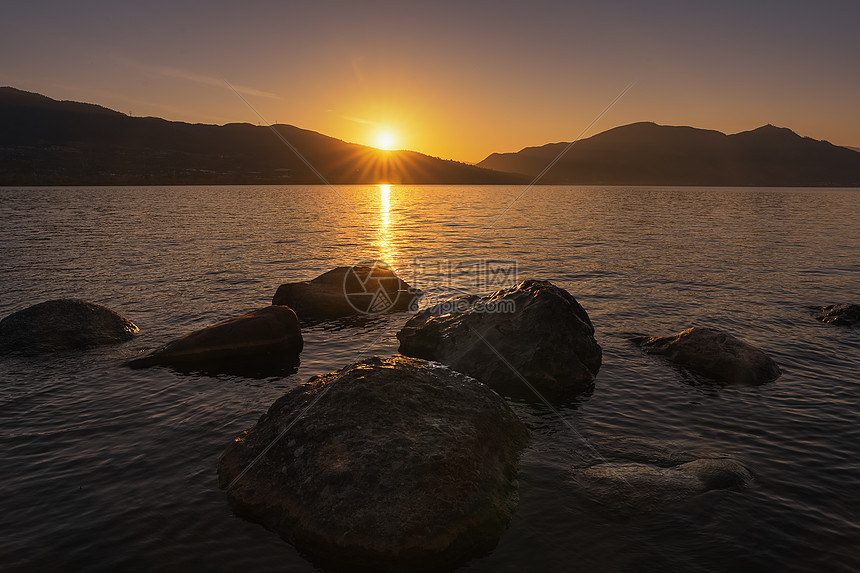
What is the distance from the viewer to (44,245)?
125ft

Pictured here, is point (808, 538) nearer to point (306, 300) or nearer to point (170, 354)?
point (170, 354)

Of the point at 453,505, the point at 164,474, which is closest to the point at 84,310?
the point at 164,474

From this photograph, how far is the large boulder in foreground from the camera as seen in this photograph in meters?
6.91

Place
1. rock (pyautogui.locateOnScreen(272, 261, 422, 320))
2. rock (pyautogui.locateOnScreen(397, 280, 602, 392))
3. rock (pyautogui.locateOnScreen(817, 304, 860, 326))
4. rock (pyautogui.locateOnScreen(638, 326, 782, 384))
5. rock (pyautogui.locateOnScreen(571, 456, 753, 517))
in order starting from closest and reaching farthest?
rock (pyautogui.locateOnScreen(571, 456, 753, 517)) < rock (pyautogui.locateOnScreen(397, 280, 602, 392)) < rock (pyautogui.locateOnScreen(638, 326, 782, 384)) < rock (pyautogui.locateOnScreen(817, 304, 860, 326)) < rock (pyautogui.locateOnScreen(272, 261, 422, 320))

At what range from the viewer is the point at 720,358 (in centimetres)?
1381

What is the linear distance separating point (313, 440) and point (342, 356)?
7.52 m

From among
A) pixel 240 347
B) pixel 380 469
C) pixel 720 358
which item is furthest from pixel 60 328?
pixel 720 358

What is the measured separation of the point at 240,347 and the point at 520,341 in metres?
8.38

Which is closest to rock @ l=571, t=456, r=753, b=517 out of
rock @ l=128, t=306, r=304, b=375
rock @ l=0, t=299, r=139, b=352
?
rock @ l=128, t=306, r=304, b=375

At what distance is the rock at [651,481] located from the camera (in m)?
8.11

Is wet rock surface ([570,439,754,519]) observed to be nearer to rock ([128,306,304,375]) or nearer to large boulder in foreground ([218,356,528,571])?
large boulder in foreground ([218,356,528,571])

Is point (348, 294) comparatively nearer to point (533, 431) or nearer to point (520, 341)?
point (520, 341)

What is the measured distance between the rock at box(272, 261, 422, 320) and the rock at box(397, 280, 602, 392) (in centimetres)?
581

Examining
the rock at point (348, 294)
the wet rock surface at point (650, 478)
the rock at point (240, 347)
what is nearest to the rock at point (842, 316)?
the wet rock surface at point (650, 478)
